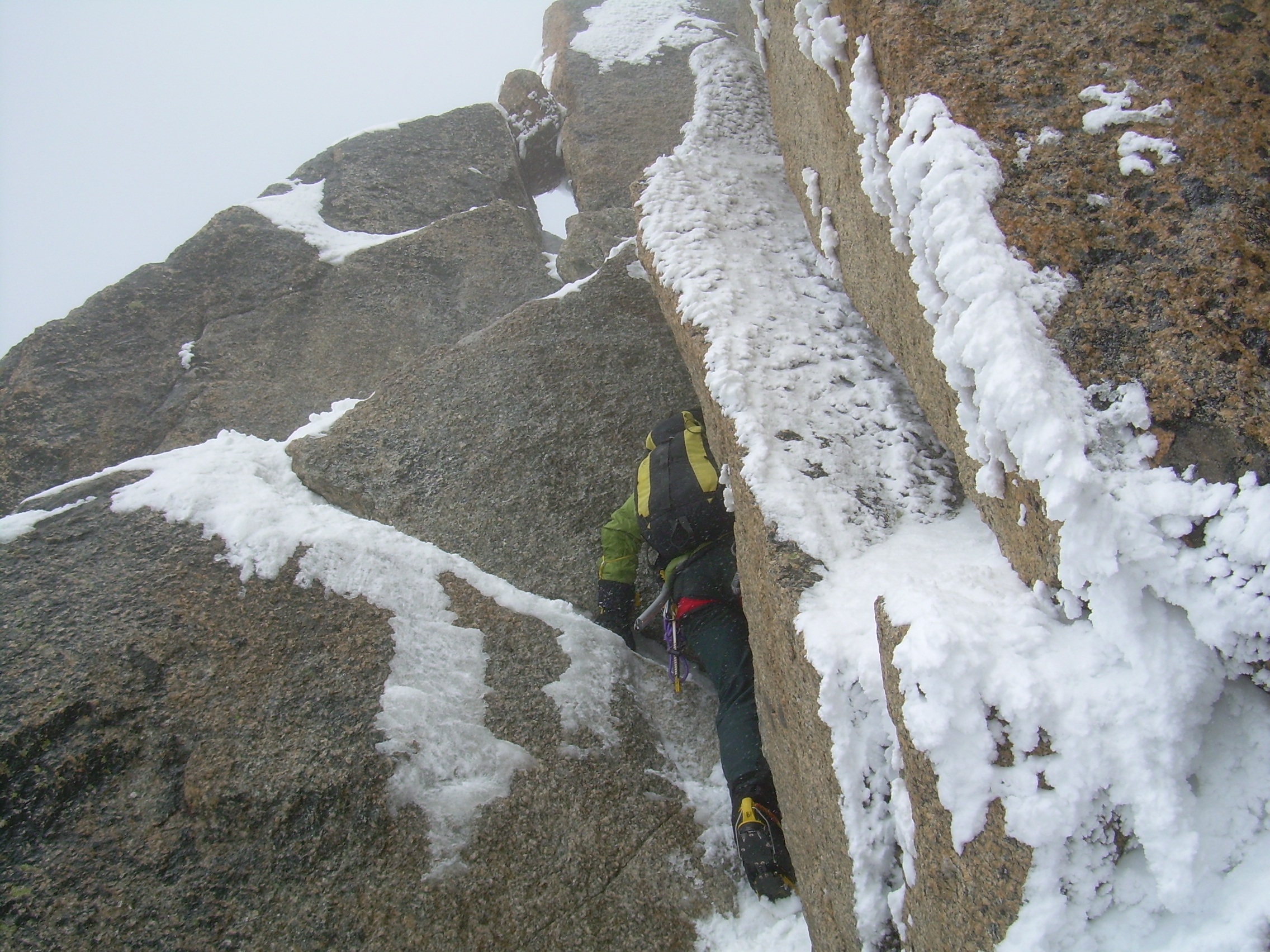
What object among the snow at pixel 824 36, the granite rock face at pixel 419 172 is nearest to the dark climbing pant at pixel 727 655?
the snow at pixel 824 36

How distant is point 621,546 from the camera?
4.44 m

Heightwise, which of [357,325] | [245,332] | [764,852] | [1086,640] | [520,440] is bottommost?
[764,852]

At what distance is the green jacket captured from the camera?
4402mm

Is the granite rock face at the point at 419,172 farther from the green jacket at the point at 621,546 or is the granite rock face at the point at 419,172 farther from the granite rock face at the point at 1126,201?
the granite rock face at the point at 1126,201

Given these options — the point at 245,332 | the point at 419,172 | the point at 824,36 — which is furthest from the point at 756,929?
the point at 419,172

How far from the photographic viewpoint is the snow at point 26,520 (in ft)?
13.4

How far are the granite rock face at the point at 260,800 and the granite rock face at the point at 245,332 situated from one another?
10.1ft

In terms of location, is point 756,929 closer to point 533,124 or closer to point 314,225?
point 314,225

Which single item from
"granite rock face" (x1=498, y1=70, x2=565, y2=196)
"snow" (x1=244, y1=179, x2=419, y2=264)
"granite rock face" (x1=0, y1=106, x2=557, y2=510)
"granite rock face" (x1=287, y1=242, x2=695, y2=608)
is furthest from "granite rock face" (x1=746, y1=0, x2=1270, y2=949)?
"granite rock face" (x1=498, y1=70, x2=565, y2=196)

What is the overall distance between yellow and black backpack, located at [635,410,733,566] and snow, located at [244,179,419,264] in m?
5.54

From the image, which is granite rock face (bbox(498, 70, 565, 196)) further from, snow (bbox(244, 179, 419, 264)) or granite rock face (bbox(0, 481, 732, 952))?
granite rock face (bbox(0, 481, 732, 952))

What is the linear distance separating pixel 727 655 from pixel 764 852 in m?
1.04

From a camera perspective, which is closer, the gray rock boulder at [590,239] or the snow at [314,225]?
the gray rock boulder at [590,239]

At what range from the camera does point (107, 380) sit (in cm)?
688
